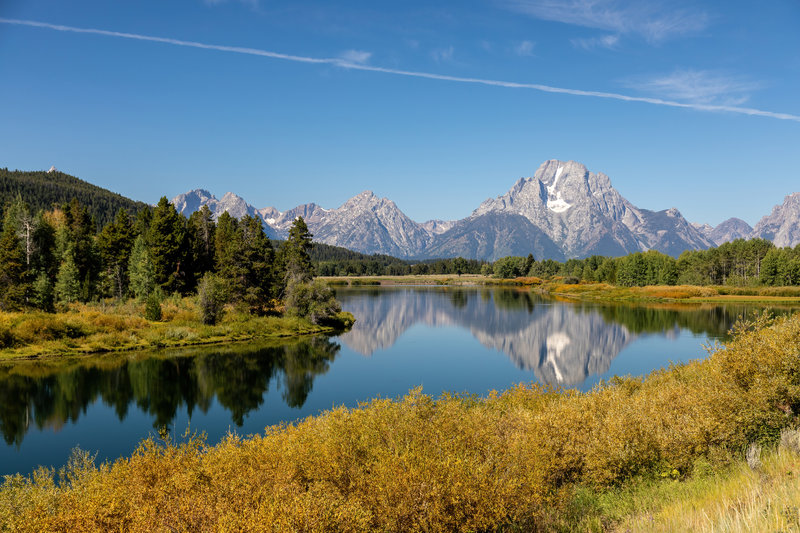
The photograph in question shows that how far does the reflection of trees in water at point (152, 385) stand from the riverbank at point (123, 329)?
176 inches

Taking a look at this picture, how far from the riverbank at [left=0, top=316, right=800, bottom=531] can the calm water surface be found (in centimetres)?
1573

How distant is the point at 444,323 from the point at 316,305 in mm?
25139

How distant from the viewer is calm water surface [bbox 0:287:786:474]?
94.2 feet

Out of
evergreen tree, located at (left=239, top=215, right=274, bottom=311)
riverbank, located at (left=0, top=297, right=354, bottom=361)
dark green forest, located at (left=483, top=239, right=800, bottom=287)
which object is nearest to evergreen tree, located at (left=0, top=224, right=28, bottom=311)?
riverbank, located at (left=0, top=297, right=354, bottom=361)

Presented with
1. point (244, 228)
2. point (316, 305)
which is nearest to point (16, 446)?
point (316, 305)

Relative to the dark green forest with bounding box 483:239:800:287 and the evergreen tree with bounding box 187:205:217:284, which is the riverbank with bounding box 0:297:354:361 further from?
the dark green forest with bounding box 483:239:800:287

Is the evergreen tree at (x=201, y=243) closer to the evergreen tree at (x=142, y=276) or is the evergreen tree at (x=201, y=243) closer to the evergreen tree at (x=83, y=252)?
the evergreen tree at (x=142, y=276)

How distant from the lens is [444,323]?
84.6m

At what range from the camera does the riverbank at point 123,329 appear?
46.5 metres

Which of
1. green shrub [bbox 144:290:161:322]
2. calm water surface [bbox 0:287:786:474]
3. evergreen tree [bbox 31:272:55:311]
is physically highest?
evergreen tree [bbox 31:272:55:311]

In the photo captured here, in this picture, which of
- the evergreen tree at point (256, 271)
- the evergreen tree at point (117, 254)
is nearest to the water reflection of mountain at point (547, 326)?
the evergreen tree at point (256, 271)

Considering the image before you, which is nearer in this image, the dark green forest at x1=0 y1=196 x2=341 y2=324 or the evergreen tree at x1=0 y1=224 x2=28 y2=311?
the evergreen tree at x1=0 y1=224 x2=28 y2=311

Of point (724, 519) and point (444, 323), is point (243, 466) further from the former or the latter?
point (444, 323)

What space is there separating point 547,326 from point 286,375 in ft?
156
